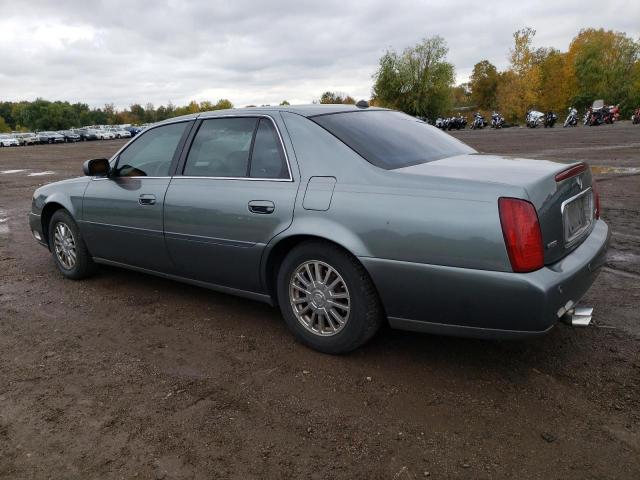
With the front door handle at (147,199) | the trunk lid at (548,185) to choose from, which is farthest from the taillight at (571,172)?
the front door handle at (147,199)

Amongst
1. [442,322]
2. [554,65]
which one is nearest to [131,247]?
[442,322]

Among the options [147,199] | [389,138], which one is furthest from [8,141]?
[389,138]

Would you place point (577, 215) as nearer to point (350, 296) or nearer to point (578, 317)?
point (578, 317)

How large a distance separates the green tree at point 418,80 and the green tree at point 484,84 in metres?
8.13

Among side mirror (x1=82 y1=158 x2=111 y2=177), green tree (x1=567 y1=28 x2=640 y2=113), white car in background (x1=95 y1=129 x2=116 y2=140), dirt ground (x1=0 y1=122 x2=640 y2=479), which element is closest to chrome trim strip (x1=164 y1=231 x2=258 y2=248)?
dirt ground (x1=0 y1=122 x2=640 y2=479)

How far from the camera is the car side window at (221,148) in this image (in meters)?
3.87

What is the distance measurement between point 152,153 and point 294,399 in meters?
2.57

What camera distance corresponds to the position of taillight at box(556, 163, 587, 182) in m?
3.03

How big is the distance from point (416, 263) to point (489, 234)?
419 millimetres

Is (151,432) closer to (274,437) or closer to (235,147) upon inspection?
(274,437)

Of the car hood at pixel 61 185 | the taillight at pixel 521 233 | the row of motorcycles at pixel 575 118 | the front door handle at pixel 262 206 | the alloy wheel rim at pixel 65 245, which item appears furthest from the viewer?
the row of motorcycles at pixel 575 118

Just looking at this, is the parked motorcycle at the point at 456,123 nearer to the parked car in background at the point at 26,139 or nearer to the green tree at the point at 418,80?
the green tree at the point at 418,80

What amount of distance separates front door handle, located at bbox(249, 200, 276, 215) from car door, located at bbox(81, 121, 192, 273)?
0.97m

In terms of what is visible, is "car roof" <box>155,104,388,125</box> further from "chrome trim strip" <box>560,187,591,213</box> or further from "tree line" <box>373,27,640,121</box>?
"tree line" <box>373,27,640,121</box>
